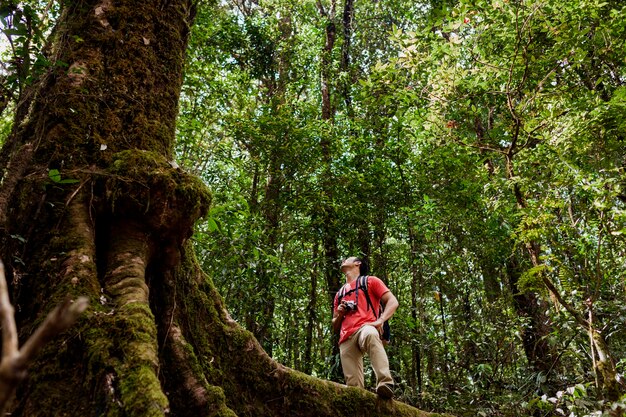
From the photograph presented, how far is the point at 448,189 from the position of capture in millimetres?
9070

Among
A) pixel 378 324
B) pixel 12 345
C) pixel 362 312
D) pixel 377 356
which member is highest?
pixel 362 312

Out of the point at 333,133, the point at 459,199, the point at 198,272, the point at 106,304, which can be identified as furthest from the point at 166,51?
the point at 459,199

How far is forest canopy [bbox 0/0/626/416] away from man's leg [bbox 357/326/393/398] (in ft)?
6.44

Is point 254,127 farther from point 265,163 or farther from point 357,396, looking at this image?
point 357,396

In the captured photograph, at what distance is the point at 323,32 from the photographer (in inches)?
490

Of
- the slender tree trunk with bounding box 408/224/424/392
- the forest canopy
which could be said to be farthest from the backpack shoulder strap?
the slender tree trunk with bounding box 408/224/424/392

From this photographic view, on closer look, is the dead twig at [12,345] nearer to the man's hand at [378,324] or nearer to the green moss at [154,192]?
the green moss at [154,192]

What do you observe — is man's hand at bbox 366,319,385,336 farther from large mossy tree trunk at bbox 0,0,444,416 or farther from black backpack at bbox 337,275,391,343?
large mossy tree trunk at bbox 0,0,444,416

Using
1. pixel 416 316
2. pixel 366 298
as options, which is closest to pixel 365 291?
pixel 366 298

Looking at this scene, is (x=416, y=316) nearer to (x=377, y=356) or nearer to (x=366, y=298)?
(x=366, y=298)

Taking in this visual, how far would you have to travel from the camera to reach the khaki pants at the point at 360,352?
456cm

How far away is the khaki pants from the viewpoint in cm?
456

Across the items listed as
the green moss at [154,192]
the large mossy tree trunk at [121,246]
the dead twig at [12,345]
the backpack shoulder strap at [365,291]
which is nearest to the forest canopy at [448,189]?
the backpack shoulder strap at [365,291]

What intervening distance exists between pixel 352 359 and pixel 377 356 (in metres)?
0.48
